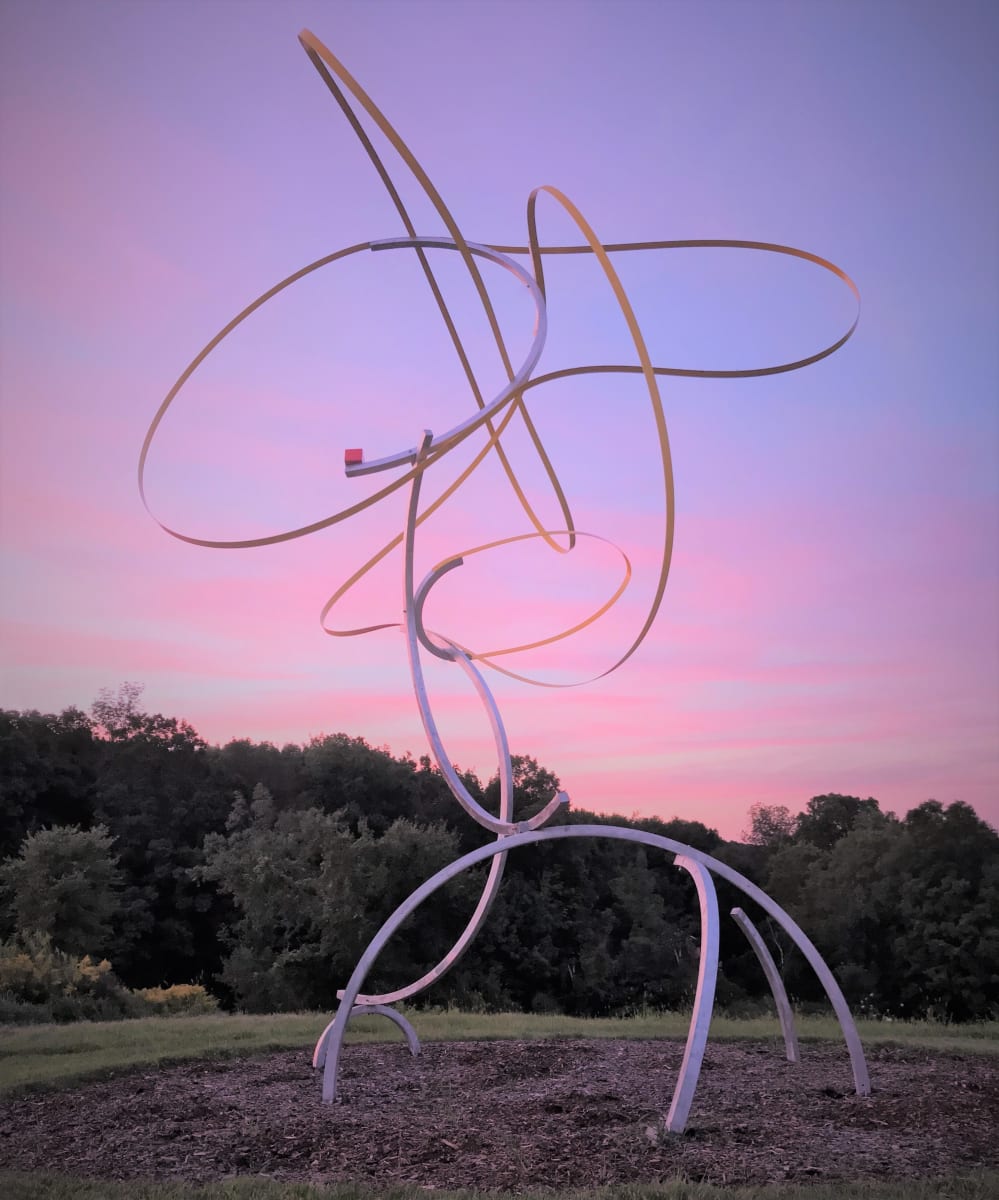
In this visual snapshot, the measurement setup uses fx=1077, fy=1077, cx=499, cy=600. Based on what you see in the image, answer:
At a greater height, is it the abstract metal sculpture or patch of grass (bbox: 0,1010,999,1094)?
the abstract metal sculpture

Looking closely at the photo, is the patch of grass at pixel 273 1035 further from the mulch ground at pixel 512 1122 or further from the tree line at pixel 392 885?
the tree line at pixel 392 885

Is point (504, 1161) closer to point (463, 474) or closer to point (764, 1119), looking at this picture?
point (764, 1119)

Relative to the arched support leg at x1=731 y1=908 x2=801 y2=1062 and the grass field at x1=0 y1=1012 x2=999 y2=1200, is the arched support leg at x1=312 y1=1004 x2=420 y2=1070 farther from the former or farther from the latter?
the arched support leg at x1=731 y1=908 x2=801 y2=1062

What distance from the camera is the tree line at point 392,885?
94.1 feet

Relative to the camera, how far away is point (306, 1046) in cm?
1377

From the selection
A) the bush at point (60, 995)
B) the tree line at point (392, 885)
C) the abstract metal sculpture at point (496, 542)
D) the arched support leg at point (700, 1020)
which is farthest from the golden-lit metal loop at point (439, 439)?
the tree line at point (392, 885)

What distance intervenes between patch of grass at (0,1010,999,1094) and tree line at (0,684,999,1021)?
954 centimetres

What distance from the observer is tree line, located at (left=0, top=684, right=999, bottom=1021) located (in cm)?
2869

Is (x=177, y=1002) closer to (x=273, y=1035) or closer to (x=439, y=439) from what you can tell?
(x=273, y=1035)

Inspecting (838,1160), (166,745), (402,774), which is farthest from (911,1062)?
(166,745)

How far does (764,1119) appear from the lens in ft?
30.1

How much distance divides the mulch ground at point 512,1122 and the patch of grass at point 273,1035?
850mm

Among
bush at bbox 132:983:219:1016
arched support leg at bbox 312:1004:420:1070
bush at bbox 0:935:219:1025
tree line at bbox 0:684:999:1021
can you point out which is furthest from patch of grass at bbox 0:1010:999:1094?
tree line at bbox 0:684:999:1021

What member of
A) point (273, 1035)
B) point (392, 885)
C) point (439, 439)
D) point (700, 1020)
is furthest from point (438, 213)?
point (392, 885)
